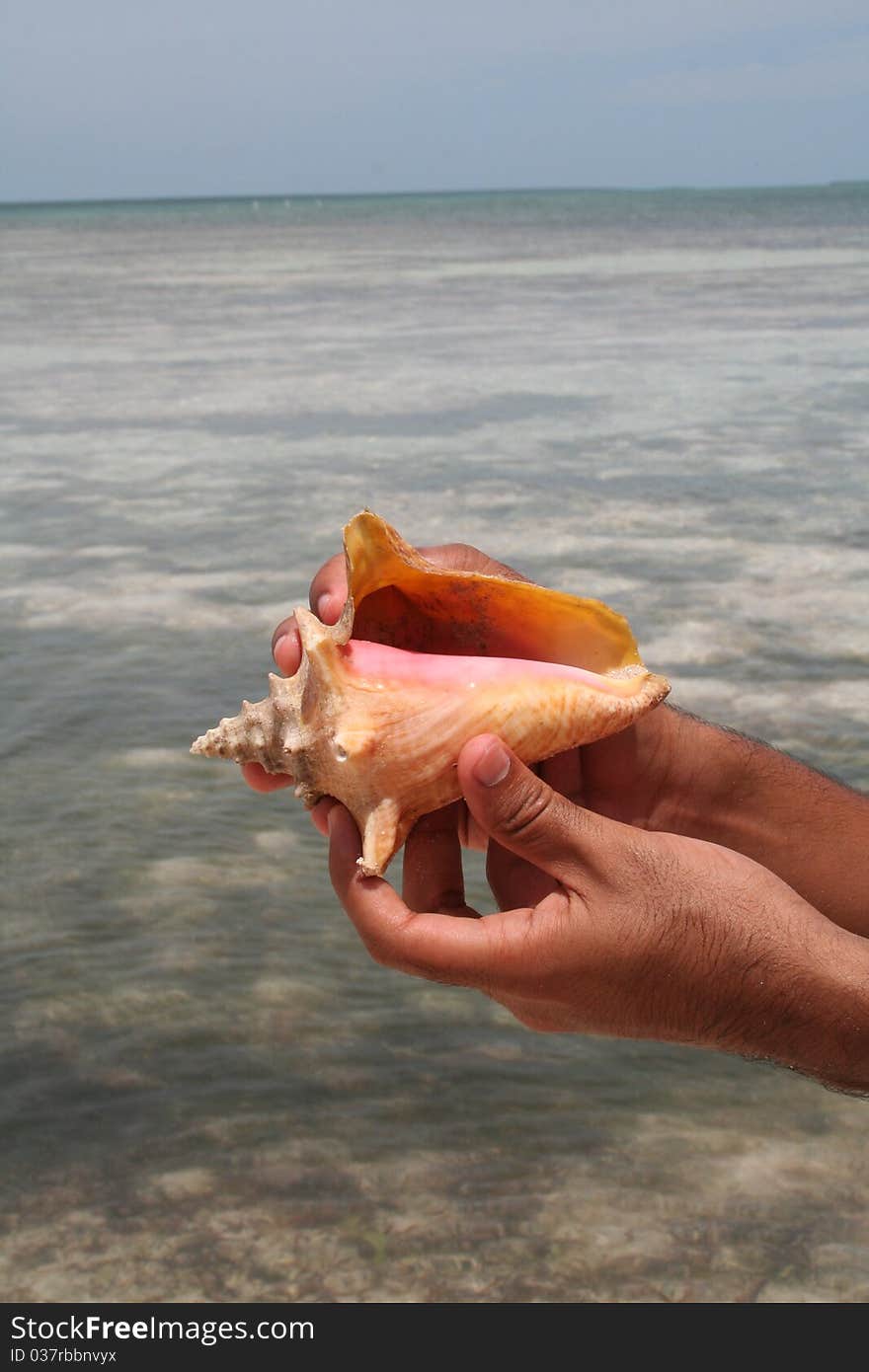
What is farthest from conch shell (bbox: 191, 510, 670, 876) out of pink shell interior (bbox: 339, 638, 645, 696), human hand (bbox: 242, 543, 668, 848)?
human hand (bbox: 242, 543, 668, 848)

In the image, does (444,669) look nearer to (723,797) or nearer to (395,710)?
(395,710)

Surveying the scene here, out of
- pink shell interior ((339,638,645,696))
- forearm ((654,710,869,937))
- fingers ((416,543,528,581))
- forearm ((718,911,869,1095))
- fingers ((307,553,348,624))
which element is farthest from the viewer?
forearm ((654,710,869,937))

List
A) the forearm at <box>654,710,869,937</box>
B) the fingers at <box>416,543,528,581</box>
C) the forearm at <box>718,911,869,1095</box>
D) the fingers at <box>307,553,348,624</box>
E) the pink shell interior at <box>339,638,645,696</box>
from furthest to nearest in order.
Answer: the forearm at <box>654,710,869,937</box>
the fingers at <box>416,543,528,581</box>
the fingers at <box>307,553,348,624</box>
the pink shell interior at <box>339,638,645,696</box>
the forearm at <box>718,911,869,1095</box>

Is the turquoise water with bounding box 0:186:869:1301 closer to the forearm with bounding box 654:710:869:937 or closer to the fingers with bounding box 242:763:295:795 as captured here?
the forearm with bounding box 654:710:869:937

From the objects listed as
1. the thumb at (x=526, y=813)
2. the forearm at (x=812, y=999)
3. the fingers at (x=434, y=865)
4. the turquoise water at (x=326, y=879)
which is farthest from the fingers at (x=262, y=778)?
the forearm at (x=812, y=999)

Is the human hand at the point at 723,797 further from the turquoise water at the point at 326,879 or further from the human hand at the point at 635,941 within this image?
the human hand at the point at 635,941

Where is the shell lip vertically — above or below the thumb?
above
